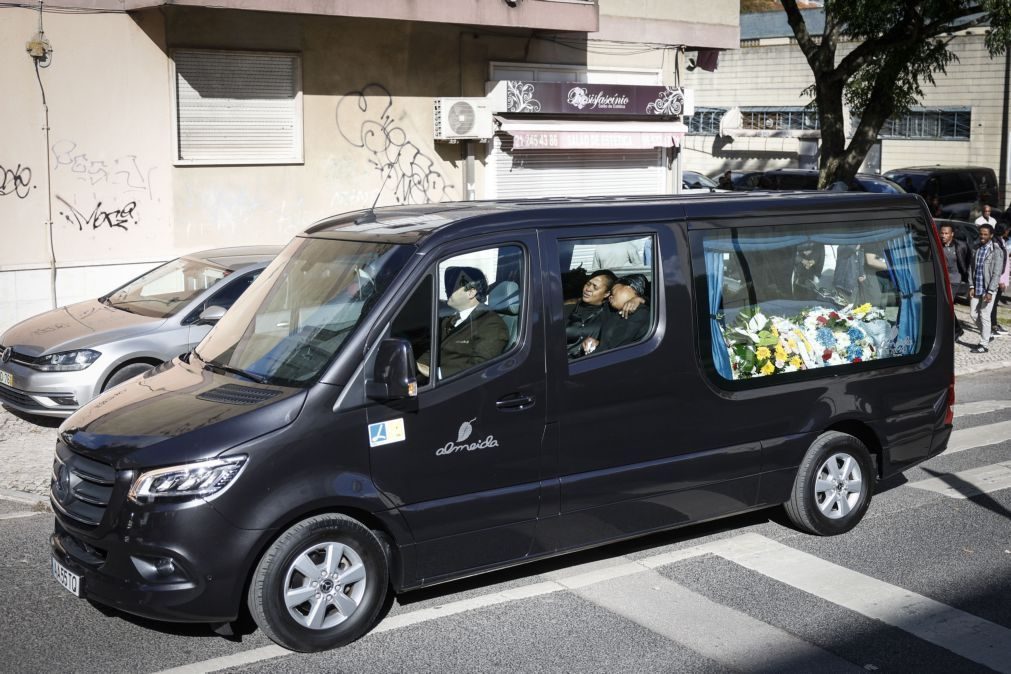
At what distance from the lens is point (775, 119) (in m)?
40.8

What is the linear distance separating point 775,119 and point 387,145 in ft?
91.4

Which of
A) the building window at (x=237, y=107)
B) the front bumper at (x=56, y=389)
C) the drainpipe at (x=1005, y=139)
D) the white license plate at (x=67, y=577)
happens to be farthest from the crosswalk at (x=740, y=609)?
the drainpipe at (x=1005, y=139)

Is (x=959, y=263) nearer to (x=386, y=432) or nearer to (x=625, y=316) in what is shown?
(x=625, y=316)

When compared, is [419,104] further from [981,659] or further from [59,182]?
[981,659]

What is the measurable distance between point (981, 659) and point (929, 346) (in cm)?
272

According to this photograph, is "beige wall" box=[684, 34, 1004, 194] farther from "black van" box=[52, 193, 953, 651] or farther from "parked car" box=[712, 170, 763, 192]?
"black van" box=[52, 193, 953, 651]

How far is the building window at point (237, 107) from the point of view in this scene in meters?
14.1

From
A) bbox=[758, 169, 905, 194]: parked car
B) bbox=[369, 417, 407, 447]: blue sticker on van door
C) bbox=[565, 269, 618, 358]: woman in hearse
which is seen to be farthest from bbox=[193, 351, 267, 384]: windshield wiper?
bbox=[758, 169, 905, 194]: parked car

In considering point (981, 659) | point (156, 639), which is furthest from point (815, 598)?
point (156, 639)

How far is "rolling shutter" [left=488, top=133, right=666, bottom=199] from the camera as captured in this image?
1711 cm

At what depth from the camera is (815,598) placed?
6.11 m

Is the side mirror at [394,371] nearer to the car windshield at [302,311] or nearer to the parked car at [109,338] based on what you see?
the car windshield at [302,311]

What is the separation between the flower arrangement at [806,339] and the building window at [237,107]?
9.31 m

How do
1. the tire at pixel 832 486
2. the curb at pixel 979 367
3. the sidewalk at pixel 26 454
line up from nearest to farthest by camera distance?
the tire at pixel 832 486 → the sidewalk at pixel 26 454 → the curb at pixel 979 367
